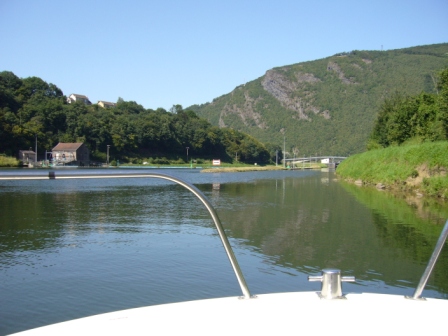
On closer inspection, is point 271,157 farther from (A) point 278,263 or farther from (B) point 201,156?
(A) point 278,263

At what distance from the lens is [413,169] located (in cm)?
2322

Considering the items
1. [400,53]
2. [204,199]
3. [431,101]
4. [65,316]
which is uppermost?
[400,53]

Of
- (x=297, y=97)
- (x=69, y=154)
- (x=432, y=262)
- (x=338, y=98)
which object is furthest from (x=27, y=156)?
(x=297, y=97)

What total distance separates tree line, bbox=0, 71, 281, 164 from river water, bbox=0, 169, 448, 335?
60915 mm

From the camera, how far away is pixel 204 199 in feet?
10.2

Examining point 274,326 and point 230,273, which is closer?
point 274,326

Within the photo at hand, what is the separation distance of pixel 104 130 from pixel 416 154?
74141 millimetres

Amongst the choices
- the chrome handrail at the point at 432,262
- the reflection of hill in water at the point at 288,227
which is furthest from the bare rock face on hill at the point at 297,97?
the chrome handrail at the point at 432,262

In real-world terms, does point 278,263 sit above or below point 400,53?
below

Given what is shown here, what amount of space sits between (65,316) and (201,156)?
365ft

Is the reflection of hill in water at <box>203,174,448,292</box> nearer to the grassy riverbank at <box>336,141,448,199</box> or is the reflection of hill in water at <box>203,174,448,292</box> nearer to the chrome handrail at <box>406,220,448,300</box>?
the chrome handrail at <box>406,220,448,300</box>

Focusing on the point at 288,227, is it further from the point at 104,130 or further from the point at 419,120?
the point at 104,130

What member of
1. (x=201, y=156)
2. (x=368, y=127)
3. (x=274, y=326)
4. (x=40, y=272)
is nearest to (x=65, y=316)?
(x=40, y=272)

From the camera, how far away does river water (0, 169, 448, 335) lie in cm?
625
